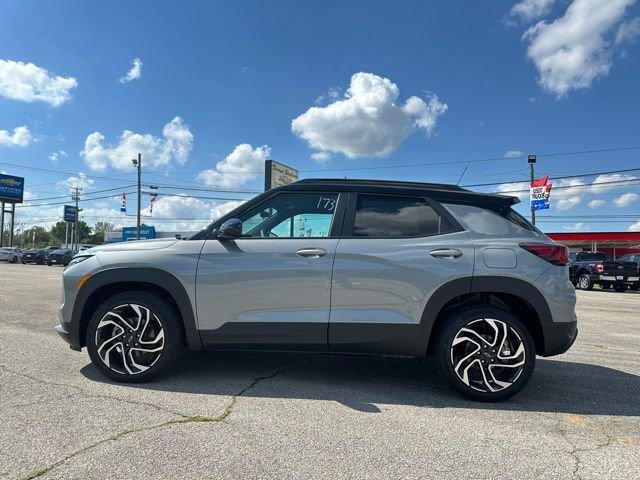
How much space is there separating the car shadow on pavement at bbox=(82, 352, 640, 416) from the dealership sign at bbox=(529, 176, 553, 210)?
80.2 ft

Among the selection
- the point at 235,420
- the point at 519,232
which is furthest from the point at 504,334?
the point at 235,420

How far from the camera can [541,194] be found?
27.5 meters

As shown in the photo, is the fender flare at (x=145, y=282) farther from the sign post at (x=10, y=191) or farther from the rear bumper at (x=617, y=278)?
the sign post at (x=10, y=191)

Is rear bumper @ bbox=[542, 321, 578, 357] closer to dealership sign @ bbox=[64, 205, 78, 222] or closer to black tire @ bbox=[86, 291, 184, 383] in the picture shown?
black tire @ bbox=[86, 291, 184, 383]

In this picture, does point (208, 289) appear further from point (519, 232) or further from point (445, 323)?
point (519, 232)

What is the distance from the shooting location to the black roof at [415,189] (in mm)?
4141

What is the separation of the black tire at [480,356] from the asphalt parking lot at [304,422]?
10cm

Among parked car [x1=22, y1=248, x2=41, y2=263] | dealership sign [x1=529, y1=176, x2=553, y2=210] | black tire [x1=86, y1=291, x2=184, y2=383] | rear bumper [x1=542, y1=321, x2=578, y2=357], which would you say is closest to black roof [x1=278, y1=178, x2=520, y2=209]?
rear bumper [x1=542, y1=321, x2=578, y2=357]

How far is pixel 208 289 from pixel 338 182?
4.91 ft

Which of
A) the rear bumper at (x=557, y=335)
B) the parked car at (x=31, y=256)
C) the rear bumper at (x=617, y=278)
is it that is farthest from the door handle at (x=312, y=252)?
the parked car at (x=31, y=256)

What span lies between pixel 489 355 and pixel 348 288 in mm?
1265

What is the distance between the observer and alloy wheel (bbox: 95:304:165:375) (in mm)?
4086

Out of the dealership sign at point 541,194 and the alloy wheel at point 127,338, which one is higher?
the dealership sign at point 541,194

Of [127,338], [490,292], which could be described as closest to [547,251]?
[490,292]
